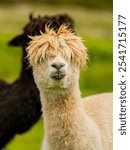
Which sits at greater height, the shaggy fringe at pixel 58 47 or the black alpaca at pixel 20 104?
the shaggy fringe at pixel 58 47

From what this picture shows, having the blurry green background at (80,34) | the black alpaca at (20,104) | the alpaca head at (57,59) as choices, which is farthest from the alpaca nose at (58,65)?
the blurry green background at (80,34)

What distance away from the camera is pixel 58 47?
289 inches

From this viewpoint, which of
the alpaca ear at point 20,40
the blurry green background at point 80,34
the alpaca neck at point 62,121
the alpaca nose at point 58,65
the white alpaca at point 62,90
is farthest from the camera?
the blurry green background at point 80,34

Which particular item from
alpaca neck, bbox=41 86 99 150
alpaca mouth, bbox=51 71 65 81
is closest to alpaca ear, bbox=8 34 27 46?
alpaca neck, bbox=41 86 99 150

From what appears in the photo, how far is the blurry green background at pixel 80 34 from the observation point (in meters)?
15.4

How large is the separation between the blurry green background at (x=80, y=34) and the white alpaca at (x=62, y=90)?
5.23 metres

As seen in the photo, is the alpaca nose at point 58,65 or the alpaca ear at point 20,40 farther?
the alpaca ear at point 20,40

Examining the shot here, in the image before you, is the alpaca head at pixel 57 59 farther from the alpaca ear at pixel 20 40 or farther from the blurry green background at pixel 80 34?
the blurry green background at pixel 80 34

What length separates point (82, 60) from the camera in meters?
7.43

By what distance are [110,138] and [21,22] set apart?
11.8m

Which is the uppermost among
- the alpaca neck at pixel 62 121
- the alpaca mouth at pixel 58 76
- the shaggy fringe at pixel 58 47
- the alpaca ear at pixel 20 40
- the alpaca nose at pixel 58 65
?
the alpaca ear at pixel 20 40

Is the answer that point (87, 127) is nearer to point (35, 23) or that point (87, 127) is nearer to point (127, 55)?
point (127, 55)

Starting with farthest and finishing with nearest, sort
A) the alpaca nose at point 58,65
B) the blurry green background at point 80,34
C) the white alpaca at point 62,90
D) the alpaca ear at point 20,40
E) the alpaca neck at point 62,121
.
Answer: the blurry green background at point 80,34
the alpaca ear at point 20,40
the alpaca neck at point 62,121
the white alpaca at point 62,90
the alpaca nose at point 58,65

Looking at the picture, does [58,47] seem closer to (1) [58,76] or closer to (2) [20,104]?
(1) [58,76]
